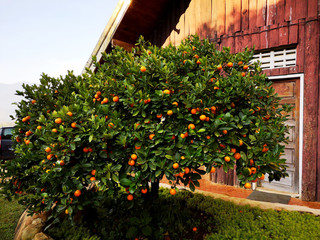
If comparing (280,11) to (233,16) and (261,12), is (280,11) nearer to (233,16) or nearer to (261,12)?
(261,12)

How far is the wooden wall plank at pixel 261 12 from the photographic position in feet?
16.6

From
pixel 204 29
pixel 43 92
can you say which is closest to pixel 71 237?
pixel 43 92

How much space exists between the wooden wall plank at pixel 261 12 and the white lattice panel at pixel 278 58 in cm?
80

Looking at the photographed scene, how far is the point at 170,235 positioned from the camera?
3.01 meters

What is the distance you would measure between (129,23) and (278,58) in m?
4.53

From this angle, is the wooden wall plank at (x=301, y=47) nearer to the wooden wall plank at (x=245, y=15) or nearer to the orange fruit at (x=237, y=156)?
the wooden wall plank at (x=245, y=15)

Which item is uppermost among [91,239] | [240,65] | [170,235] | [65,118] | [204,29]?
[204,29]

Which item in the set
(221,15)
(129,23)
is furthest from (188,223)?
(129,23)

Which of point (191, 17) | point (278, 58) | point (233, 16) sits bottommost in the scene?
point (278, 58)

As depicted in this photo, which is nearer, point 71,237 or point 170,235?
point 71,237

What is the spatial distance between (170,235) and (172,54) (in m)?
2.75

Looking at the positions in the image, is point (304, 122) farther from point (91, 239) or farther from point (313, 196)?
point (91, 239)

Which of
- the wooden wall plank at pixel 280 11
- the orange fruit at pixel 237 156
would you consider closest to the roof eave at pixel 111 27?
the wooden wall plank at pixel 280 11

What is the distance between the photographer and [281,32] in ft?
15.9
